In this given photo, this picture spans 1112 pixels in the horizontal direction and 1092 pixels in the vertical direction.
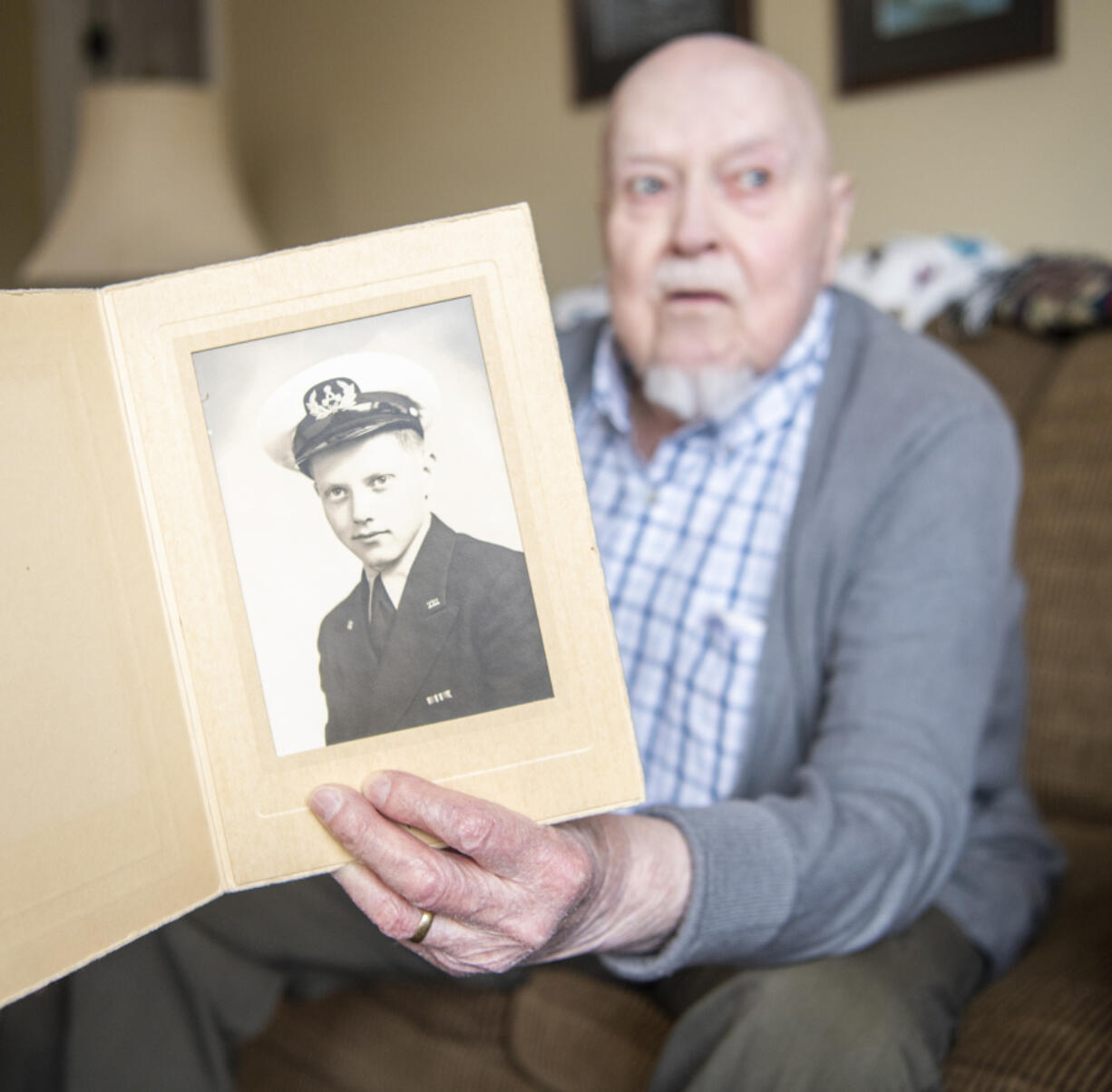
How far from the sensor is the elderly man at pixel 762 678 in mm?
683

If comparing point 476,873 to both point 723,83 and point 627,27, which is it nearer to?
point 723,83

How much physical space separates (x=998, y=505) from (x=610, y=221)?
0.51 m

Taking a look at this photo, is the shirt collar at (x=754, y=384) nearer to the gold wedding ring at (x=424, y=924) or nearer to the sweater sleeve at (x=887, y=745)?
the sweater sleeve at (x=887, y=745)

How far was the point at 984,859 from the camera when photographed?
3.30ft

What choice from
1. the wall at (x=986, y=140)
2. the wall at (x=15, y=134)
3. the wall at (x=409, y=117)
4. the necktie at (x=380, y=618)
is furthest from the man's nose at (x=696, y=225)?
the wall at (x=15, y=134)

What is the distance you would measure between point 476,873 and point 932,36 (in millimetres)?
1721

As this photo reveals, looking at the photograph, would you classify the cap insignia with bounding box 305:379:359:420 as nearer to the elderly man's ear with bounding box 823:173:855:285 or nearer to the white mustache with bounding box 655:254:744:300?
the white mustache with bounding box 655:254:744:300

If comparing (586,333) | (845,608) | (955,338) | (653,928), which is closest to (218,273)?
(653,928)

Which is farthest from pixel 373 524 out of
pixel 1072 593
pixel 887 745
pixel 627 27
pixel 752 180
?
pixel 627 27

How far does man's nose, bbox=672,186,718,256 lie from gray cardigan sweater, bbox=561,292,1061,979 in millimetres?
173

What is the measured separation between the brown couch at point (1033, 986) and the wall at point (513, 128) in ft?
1.30

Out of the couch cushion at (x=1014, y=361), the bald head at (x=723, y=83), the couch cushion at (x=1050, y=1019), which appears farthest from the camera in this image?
the couch cushion at (x=1014, y=361)

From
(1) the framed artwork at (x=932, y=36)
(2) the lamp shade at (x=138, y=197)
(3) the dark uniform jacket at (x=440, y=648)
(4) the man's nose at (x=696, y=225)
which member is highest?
(2) the lamp shade at (x=138, y=197)

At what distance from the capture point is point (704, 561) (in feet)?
3.51
